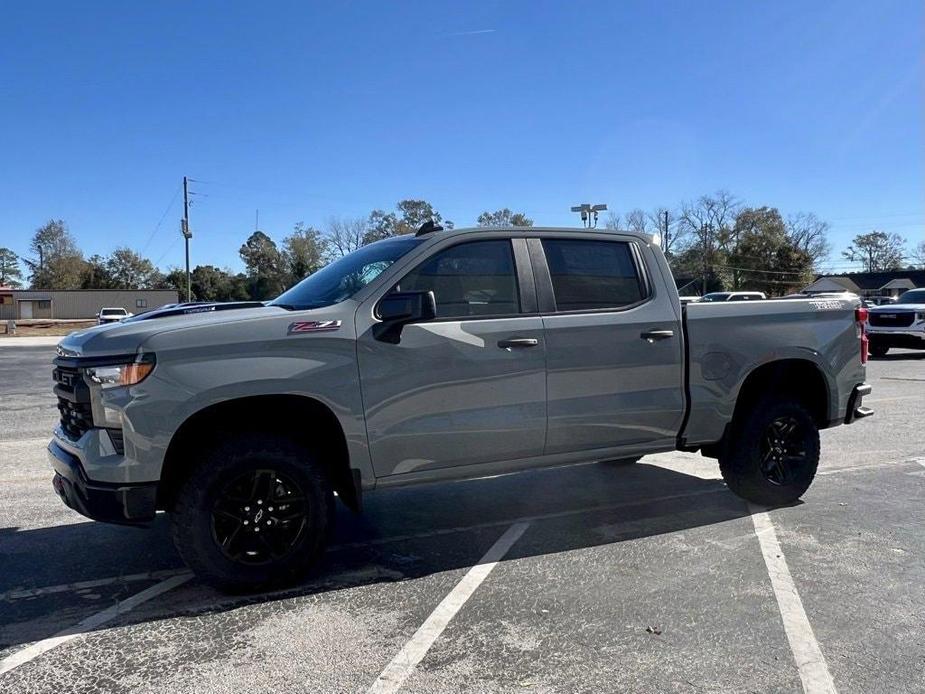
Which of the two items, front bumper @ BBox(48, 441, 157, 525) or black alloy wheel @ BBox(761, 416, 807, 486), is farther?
black alloy wheel @ BBox(761, 416, 807, 486)

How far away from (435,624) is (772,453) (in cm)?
317

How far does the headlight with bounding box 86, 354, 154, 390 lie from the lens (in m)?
3.51

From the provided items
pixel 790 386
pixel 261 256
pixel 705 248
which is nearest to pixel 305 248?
pixel 261 256

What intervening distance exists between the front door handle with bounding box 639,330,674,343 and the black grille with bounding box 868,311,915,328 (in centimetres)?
1670

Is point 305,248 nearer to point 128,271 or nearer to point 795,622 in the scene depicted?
point 128,271

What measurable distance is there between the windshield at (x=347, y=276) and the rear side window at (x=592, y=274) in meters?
0.96

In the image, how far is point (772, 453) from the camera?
5348mm

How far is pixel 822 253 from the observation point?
89.7 metres

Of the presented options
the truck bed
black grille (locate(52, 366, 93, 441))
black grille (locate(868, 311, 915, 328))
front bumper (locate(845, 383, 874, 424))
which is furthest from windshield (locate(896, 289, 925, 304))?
black grille (locate(52, 366, 93, 441))

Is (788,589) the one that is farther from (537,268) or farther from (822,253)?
(822,253)

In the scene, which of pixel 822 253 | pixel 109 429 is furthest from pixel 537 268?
pixel 822 253

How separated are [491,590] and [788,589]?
1622 mm

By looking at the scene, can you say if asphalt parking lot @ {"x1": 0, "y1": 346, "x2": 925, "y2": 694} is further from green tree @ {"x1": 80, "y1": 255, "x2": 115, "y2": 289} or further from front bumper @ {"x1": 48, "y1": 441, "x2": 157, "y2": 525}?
green tree @ {"x1": 80, "y1": 255, "x2": 115, "y2": 289}

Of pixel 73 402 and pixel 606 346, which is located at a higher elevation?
pixel 606 346
